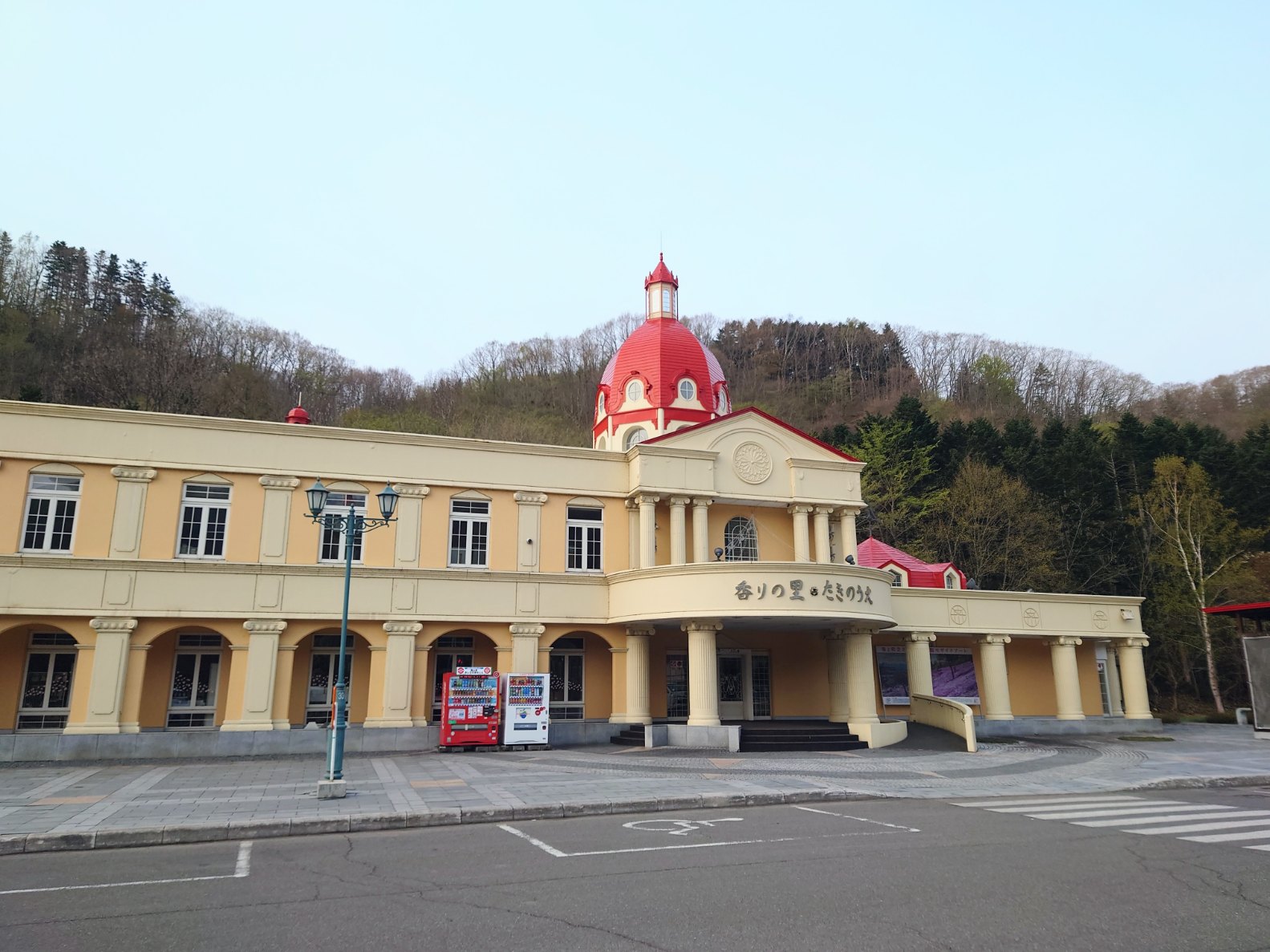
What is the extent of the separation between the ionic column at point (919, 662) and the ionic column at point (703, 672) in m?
8.49

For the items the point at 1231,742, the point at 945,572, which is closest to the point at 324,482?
the point at 945,572

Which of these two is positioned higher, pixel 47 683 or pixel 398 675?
pixel 398 675

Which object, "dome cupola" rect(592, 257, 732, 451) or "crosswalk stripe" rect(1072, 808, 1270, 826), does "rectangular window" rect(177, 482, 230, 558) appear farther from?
"crosswalk stripe" rect(1072, 808, 1270, 826)

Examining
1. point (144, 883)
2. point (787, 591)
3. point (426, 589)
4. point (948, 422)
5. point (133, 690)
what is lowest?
point (144, 883)

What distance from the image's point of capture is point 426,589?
79.5 ft

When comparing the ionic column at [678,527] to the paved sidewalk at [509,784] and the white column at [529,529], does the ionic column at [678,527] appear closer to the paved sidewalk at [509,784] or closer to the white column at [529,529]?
the white column at [529,529]

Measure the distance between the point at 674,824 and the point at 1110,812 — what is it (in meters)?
7.01

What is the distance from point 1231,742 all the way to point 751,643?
1523cm

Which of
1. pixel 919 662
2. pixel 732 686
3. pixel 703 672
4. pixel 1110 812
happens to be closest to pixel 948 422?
pixel 919 662

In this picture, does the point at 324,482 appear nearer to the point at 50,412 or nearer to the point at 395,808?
the point at 50,412

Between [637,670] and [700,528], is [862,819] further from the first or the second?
[700,528]

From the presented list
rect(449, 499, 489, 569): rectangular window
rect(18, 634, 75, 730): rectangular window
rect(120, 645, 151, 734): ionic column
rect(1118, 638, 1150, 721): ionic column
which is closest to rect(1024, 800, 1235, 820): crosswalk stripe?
rect(449, 499, 489, 569): rectangular window

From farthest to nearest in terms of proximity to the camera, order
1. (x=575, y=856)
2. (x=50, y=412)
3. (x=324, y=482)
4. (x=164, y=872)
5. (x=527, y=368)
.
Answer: (x=527, y=368) → (x=324, y=482) → (x=50, y=412) → (x=575, y=856) → (x=164, y=872)

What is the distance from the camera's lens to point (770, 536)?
28.1m
